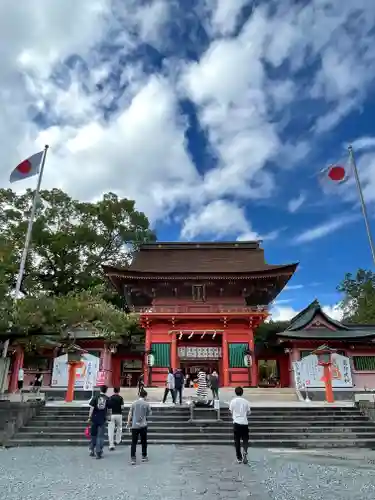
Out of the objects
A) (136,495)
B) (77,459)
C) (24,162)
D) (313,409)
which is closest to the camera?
(136,495)

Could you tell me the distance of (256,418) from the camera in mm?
12977

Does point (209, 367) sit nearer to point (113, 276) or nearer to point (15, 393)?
point (113, 276)

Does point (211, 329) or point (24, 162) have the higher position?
point (24, 162)

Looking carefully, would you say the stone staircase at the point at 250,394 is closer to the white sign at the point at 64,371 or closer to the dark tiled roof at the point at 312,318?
the white sign at the point at 64,371

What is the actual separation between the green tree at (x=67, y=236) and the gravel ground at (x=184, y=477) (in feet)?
81.1

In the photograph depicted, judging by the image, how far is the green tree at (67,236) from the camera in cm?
3238

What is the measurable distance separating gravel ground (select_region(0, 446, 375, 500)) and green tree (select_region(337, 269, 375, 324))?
126 ft

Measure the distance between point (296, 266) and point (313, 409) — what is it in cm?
1205

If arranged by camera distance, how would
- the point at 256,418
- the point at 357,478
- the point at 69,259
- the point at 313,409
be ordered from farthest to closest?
the point at 69,259
the point at 313,409
the point at 256,418
the point at 357,478

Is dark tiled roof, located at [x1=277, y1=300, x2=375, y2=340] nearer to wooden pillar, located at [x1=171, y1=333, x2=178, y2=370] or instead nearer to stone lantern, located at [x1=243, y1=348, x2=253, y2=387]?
stone lantern, located at [x1=243, y1=348, x2=253, y2=387]

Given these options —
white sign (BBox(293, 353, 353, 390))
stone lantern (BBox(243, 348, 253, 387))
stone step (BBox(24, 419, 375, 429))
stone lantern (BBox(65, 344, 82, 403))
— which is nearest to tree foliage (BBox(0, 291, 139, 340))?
stone lantern (BBox(65, 344, 82, 403))

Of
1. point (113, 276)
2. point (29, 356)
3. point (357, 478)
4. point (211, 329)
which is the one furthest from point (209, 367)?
point (357, 478)

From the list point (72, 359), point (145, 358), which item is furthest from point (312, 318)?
point (72, 359)

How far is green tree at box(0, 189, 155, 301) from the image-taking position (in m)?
32.4
